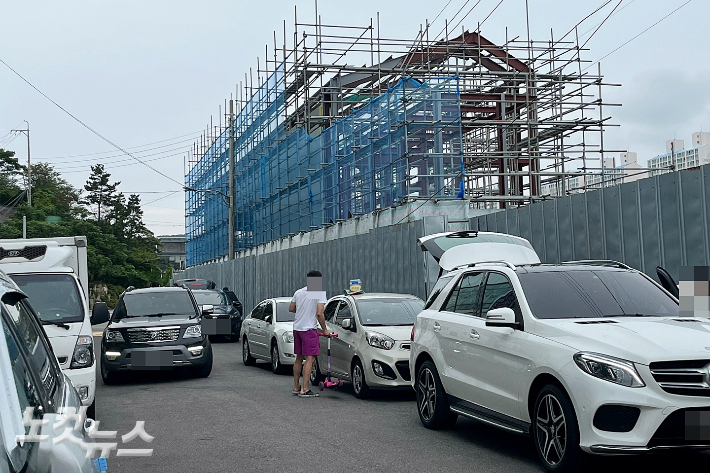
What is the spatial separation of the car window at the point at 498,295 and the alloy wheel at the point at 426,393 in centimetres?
119

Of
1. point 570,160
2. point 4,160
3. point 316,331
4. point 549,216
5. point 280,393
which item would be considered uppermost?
point 4,160

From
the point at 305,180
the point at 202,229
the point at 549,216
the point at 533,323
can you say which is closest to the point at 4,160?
the point at 202,229

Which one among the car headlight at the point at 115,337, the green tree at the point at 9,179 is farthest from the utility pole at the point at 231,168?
the green tree at the point at 9,179

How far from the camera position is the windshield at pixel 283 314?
16145 mm

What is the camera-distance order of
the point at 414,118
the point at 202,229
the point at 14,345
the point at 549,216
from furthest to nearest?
the point at 202,229 < the point at 414,118 < the point at 549,216 < the point at 14,345

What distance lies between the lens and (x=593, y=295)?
7.48 metres

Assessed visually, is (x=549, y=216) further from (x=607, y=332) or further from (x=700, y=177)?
(x=607, y=332)

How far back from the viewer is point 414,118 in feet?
82.8

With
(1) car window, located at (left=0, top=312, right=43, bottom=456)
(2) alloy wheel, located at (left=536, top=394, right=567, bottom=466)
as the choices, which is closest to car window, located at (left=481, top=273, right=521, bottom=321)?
(2) alloy wheel, located at (left=536, top=394, right=567, bottom=466)

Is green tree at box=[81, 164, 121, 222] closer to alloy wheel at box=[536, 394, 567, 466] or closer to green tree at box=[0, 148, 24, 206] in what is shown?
green tree at box=[0, 148, 24, 206]

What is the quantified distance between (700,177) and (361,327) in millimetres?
4951

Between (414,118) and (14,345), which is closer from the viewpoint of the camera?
(14,345)

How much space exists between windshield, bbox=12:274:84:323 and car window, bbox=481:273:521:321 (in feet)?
17.1

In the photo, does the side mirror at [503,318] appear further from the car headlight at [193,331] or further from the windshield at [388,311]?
the car headlight at [193,331]
